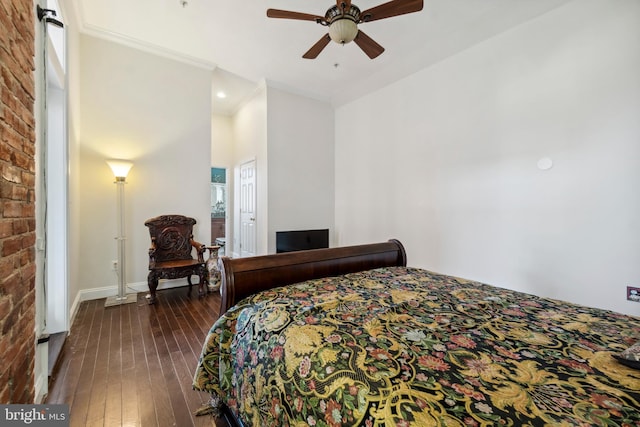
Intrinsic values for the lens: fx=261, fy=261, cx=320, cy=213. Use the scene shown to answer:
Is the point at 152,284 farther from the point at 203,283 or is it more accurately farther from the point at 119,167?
the point at 119,167

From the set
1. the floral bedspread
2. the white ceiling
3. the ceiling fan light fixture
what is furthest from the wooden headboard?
the white ceiling

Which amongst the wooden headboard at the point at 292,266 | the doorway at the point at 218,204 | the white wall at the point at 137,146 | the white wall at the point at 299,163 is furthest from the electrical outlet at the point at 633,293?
the doorway at the point at 218,204

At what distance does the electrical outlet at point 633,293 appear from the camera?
2170 millimetres

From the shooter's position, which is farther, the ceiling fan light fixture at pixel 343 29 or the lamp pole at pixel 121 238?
the lamp pole at pixel 121 238

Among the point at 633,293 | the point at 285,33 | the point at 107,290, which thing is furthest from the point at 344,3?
the point at 107,290

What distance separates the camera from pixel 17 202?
1198mm

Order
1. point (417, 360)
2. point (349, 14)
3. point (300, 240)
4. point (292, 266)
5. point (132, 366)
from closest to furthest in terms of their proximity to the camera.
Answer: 1. point (417, 360)
2. point (292, 266)
3. point (132, 366)
4. point (349, 14)
5. point (300, 240)

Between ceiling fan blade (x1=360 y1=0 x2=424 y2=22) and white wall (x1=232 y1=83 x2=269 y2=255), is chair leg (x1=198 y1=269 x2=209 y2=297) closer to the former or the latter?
white wall (x1=232 y1=83 x2=269 y2=255)

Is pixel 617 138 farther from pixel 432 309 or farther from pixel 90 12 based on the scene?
pixel 90 12

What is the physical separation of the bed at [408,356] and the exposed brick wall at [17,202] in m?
0.77

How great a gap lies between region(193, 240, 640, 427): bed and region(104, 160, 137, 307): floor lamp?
254cm

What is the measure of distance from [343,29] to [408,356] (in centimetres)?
231

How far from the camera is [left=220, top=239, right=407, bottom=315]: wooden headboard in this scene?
1.57 meters

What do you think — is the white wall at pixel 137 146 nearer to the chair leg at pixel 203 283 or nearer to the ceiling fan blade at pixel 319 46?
the chair leg at pixel 203 283
